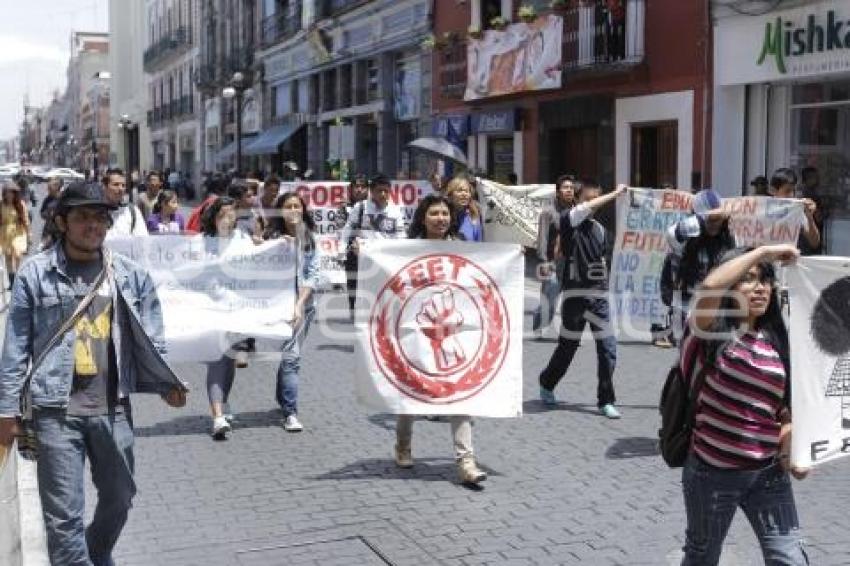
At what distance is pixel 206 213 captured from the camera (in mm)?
8547

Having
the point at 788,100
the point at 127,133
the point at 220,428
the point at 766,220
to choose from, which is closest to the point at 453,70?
the point at 788,100

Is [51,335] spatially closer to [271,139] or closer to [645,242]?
[645,242]

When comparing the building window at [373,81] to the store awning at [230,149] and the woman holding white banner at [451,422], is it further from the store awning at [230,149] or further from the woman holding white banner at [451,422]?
the woman holding white banner at [451,422]

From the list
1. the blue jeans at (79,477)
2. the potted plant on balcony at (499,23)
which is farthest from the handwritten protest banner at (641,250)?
the potted plant on balcony at (499,23)

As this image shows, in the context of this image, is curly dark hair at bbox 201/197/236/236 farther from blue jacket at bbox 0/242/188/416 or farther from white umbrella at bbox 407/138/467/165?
white umbrella at bbox 407/138/467/165

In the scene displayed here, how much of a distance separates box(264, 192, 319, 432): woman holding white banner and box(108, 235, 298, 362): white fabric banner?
0.08 metres

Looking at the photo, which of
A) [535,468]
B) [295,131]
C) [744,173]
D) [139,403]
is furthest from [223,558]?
[295,131]

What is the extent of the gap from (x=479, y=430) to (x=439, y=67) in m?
18.9

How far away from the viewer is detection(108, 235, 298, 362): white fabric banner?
311 inches

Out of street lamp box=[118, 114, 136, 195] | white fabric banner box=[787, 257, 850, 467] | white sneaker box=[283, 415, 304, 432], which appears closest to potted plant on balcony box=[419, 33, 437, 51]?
white sneaker box=[283, 415, 304, 432]

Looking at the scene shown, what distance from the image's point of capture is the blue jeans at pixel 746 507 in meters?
3.76

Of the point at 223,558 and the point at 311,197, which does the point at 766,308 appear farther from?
the point at 311,197

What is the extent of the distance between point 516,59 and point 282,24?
19.6m

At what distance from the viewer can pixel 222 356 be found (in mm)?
7637
